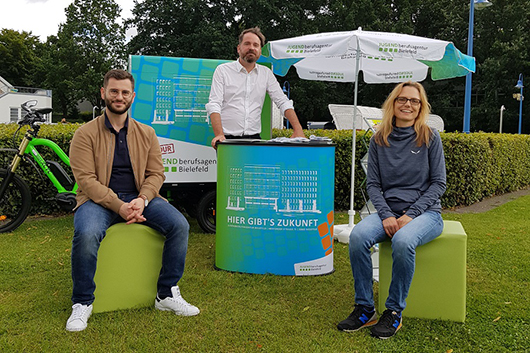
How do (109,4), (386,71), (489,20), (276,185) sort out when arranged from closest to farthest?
(276,185)
(386,71)
(489,20)
(109,4)

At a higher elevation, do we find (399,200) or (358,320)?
(399,200)

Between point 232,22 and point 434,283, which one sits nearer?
point 434,283

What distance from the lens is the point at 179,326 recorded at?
336 cm

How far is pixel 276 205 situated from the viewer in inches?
172

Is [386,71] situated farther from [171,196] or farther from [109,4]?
[109,4]

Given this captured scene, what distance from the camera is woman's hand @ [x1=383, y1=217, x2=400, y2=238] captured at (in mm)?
3479

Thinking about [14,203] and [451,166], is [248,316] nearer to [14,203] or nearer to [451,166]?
[14,203]

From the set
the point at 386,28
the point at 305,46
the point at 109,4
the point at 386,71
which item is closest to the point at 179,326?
the point at 305,46

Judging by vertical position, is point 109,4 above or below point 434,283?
above

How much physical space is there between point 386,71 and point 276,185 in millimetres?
3540

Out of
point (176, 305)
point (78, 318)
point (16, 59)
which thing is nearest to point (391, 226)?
point (176, 305)

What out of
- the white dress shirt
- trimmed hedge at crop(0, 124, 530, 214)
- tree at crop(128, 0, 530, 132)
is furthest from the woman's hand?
tree at crop(128, 0, 530, 132)

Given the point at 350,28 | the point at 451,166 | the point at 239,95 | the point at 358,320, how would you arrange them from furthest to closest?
the point at 350,28, the point at 451,166, the point at 239,95, the point at 358,320

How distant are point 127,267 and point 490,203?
25.8ft
